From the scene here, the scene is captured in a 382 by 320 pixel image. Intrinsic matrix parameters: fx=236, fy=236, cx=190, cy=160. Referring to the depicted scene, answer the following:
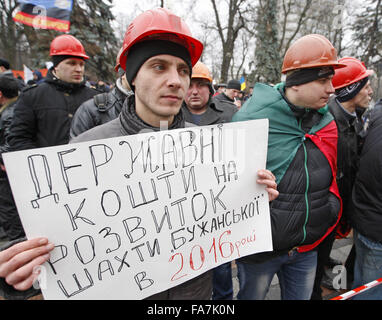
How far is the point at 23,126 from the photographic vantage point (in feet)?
8.11

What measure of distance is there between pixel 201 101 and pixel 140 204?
2.03 m

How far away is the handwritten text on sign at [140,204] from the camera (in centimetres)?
88

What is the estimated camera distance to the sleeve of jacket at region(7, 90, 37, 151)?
8.03 ft

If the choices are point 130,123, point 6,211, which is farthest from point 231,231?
point 6,211

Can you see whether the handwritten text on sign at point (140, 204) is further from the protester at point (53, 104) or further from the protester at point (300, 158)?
the protester at point (53, 104)

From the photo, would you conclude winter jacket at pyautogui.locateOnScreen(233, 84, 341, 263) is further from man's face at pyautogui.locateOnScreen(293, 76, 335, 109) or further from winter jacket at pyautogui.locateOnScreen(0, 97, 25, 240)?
winter jacket at pyautogui.locateOnScreen(0, 97, 25, 240)

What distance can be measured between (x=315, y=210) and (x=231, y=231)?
77 cm

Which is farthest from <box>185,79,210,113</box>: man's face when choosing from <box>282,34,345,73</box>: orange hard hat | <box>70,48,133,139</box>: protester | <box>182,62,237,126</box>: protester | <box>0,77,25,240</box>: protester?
<box>0,77,25,240</box>: protester

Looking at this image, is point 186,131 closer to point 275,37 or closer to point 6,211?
point 6,211

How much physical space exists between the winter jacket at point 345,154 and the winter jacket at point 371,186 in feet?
0.47

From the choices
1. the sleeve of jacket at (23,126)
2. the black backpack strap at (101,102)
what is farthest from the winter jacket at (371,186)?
the sleeve of jacket at (23,126)

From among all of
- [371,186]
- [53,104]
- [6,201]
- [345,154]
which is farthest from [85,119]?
[371,186]

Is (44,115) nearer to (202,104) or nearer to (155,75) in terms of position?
(202,104)

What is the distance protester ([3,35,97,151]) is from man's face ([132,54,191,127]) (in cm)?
191
